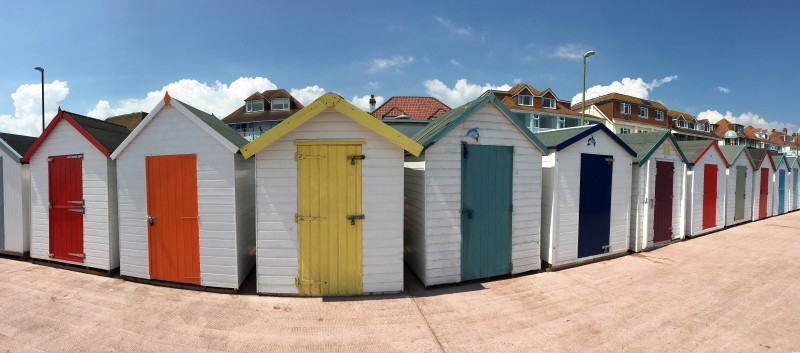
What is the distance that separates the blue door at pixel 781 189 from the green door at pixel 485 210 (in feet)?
57.7

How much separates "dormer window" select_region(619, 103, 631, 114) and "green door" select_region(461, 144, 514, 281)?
129 feet

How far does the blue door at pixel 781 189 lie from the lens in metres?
14.8

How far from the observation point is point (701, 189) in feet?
33.4

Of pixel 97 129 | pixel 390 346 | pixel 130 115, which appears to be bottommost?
pixel 390 346

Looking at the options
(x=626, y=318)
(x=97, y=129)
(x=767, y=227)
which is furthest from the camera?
(x=767, y=227)

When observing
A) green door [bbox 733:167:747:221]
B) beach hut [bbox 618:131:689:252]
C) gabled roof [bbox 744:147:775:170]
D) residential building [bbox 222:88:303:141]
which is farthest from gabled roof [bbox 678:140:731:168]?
residential building [bbox 222:88:303:141]

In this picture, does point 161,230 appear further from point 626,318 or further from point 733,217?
point 733,217

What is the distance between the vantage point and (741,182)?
475 inches

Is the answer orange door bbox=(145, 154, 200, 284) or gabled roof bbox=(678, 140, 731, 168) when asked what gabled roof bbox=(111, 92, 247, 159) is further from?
gabled roof bbox=(678, 140, 731, 168)

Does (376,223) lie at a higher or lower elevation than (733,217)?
higher

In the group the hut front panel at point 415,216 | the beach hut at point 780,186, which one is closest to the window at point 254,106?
the hut front panel at point 415,216

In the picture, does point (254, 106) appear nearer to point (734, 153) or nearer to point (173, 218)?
point (173, 218)

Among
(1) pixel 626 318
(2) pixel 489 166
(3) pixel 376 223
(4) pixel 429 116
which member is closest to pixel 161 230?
(3) pixel 376 223

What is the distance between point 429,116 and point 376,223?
21541 millimetres
